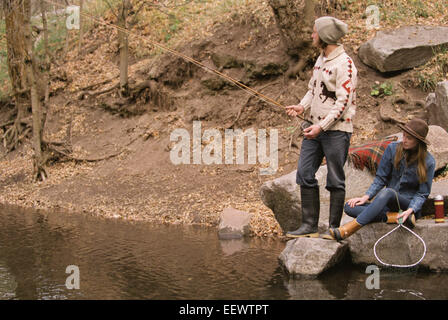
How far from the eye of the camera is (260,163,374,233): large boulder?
251 inches

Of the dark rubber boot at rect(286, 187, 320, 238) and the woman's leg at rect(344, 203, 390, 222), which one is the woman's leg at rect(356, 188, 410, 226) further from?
the dark rubber boot at rect(286, 187, 320, 238)

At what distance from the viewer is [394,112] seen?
32.4 ft

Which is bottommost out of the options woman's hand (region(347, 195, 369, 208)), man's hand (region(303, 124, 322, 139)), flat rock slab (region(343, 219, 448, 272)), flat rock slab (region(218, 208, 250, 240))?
flat rock slab (region(218, 208, 250, 240))

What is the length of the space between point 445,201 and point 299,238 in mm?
1572

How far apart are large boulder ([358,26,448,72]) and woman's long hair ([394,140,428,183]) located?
579 centimetres

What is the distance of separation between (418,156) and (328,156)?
0.83m

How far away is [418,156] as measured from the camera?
495cm

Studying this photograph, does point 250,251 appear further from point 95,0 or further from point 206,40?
point 95,0

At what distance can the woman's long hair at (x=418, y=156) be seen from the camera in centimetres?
493

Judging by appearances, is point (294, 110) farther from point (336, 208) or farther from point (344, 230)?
point (344, 230)

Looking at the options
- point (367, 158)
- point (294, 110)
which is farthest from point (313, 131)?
point (367, 158)

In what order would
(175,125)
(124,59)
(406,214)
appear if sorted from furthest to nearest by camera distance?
(124,59) → (175,125) → (406,214)

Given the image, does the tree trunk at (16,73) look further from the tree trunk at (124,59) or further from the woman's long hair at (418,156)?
the woman's long hair at (418,156)

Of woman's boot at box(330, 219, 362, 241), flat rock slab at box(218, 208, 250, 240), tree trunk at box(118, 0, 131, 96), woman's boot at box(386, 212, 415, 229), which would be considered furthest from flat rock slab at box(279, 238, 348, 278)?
tree trunk at box(118, 0, 131, 96)
